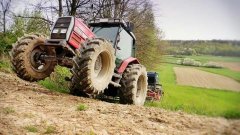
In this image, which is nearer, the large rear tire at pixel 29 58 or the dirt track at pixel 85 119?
the dirt track at pixel 85 119

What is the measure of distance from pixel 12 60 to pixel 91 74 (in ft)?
7.68

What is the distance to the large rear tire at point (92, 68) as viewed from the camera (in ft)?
22.6

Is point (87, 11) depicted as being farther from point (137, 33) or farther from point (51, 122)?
point (51, 122)

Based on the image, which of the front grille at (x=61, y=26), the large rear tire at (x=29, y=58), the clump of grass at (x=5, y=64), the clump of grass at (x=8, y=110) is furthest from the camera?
the clump of grass at (x=5, y=64)

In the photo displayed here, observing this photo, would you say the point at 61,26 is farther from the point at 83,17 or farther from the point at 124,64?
Answer: the point at 83,17

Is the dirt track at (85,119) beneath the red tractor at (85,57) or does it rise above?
beneath

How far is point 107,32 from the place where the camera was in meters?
9.14

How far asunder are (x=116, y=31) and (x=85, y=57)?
2.35 meters

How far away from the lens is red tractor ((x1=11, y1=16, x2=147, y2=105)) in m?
7.05

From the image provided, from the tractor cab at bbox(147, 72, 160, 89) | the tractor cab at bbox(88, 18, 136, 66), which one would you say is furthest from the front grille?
the tractor cab at bbox(147, 72, 160, 89)

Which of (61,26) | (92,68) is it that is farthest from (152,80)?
(92,68)

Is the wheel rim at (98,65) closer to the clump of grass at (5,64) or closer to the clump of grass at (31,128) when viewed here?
the clump of grass at (31,128)

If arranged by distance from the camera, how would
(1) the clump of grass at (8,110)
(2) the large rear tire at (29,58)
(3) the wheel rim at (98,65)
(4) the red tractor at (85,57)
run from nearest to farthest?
(1) the clump of grass at (8,110) → (4) the red tractor at (85,57) → (3) the wheel rim at (98,65) → (2) the large rear tire at (29,58)

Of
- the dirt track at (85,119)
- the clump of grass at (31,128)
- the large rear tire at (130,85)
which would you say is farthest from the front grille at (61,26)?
the clump of grass at (31,128)
